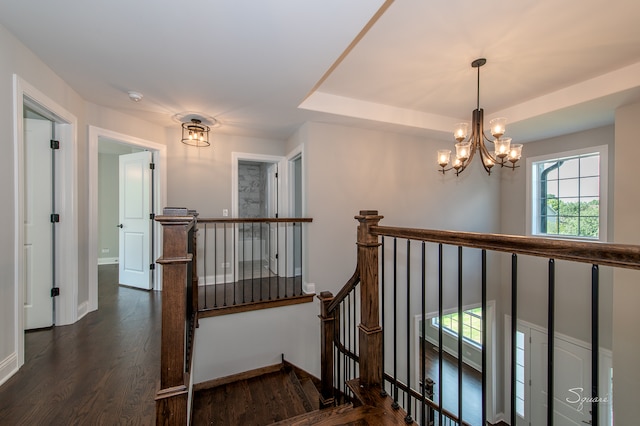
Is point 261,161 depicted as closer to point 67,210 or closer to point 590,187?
point 67,210

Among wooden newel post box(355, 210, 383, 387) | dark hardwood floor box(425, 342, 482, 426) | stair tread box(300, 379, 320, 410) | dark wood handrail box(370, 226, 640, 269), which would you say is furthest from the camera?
dark hardwood floor box(425, 342, 482, 426)

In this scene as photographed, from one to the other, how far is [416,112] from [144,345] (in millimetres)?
4136

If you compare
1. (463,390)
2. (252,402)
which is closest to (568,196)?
(463,390)

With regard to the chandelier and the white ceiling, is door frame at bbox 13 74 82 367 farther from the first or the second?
the chandelier

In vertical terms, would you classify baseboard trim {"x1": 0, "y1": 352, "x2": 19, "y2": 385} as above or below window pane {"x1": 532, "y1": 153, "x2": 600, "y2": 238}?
below

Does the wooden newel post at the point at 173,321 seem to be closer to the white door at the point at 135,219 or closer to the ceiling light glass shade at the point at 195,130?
the ceiling light glass shade at the point at 195,130

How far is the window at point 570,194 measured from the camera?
12.1ft

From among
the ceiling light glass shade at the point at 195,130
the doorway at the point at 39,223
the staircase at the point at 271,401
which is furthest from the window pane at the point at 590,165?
the doorway at the point at 39,223

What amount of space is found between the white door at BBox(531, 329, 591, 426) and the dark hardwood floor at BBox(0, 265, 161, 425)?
5.44m

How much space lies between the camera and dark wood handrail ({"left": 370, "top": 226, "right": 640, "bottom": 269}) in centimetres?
67

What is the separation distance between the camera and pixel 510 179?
15.7 feet

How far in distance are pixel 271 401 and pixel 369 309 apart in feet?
5.81

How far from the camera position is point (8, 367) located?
1.69m

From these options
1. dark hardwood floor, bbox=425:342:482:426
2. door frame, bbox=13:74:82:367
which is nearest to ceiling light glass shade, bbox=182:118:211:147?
door frame, bbox=13:74:82:367
